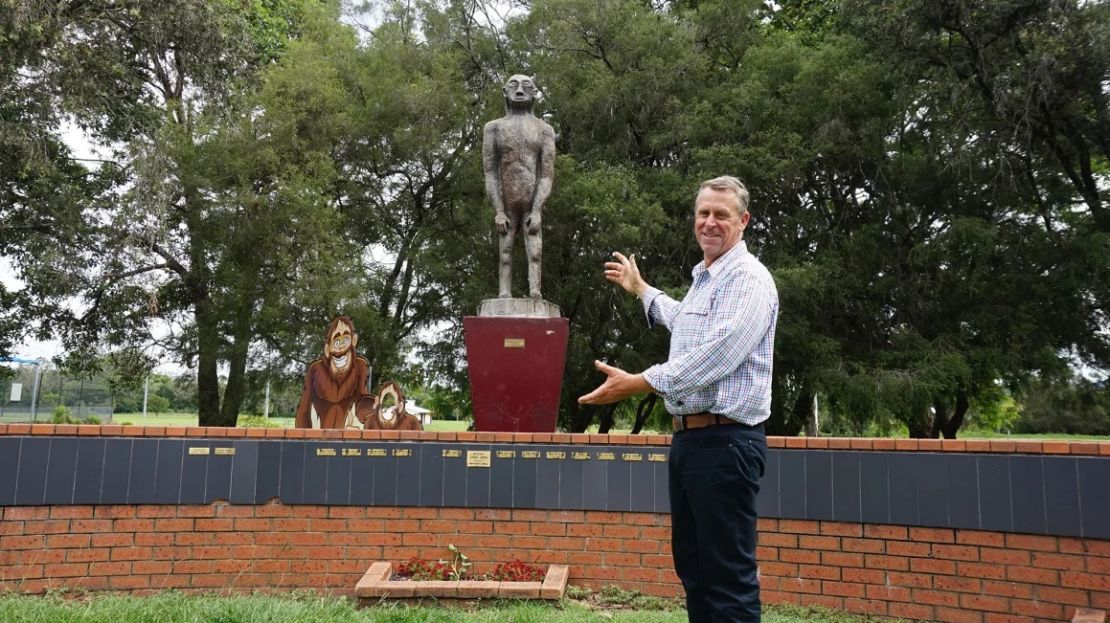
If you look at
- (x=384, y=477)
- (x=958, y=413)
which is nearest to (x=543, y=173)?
(x=384, y=477)

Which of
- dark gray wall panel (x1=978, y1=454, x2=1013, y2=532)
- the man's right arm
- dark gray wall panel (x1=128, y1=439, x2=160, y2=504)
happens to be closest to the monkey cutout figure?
dark gray wall panel (x1=128, y1=439, x2=160, y2=504)

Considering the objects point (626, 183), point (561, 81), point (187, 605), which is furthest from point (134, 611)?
point (561, 81)

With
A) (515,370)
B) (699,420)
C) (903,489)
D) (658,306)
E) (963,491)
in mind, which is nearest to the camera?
(699,420)

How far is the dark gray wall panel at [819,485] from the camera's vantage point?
13.7 ft

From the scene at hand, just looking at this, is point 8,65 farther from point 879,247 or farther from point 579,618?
point 879,247

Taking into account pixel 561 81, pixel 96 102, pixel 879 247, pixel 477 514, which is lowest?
pixel 477 514

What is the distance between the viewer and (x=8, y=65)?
9492 millimetres

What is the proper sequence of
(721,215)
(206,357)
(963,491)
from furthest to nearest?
1. (206,357)
2. (963,491)
3. (721,215)

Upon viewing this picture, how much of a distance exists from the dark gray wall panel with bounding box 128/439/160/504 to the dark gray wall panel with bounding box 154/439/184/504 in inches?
0.6

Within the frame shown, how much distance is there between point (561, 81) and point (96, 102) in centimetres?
665

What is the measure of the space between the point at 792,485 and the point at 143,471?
3644 millimetres

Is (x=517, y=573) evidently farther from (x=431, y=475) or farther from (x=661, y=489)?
(x=661, y=489)

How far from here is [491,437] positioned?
470 centimetres

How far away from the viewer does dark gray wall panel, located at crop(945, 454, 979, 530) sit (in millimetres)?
3863
